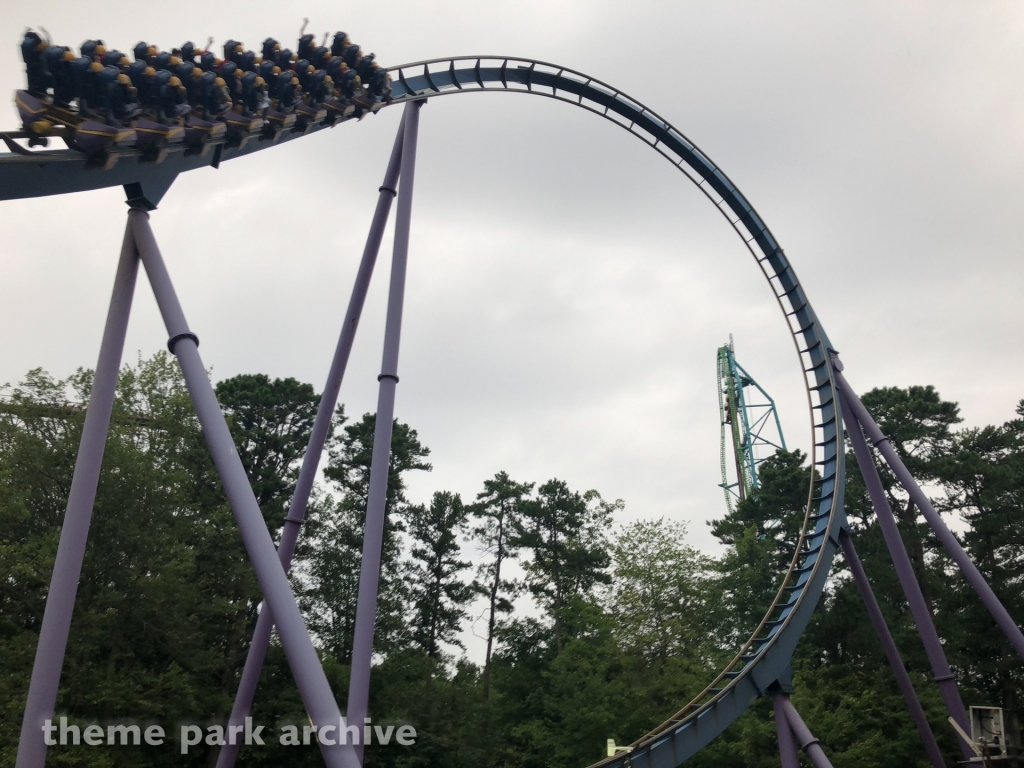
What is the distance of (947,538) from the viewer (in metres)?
10.8

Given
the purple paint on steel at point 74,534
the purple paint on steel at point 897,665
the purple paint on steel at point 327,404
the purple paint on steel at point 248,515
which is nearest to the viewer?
the purple paint on steel at point 248,515

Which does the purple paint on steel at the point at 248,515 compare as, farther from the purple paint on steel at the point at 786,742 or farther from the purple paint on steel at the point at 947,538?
the purple paint on steel at the point at 947,538

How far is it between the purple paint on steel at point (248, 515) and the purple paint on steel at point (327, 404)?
2.71 metres

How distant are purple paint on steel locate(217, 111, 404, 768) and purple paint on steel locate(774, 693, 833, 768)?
18.4 ft

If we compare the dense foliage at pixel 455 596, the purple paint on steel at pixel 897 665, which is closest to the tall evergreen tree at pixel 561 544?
the dense foliage at pixel 455 596

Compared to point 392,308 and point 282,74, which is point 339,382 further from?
A: point 282,74

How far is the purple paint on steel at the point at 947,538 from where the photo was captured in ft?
34.2

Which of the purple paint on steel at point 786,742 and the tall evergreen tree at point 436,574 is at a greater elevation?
the tall evergreen tree at point 436,574

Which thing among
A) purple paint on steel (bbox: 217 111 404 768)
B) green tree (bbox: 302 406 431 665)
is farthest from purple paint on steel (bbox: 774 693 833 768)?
green tree (bbox: 302 406 431 665)

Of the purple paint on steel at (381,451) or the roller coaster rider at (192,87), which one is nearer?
the roller coaster rider at (192,87)

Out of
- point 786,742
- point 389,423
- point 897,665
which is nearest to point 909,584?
point 897,665

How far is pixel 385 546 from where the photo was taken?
2517cm

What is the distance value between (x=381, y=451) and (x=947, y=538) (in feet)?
23.1

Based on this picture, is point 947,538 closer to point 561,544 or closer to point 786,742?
point 786,742
